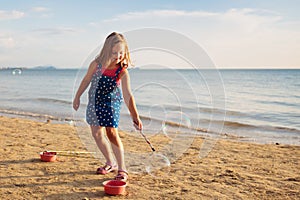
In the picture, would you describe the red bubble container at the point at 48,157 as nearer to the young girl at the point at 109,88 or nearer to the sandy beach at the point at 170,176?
the sandy beach at the point at 170,176

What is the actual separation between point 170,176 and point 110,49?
175 centimetres

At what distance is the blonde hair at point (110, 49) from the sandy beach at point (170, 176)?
1.39m

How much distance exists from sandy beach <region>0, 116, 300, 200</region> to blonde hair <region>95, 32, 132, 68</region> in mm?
1392

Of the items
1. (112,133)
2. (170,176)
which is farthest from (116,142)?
(170,176)

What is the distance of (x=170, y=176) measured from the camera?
4277mm

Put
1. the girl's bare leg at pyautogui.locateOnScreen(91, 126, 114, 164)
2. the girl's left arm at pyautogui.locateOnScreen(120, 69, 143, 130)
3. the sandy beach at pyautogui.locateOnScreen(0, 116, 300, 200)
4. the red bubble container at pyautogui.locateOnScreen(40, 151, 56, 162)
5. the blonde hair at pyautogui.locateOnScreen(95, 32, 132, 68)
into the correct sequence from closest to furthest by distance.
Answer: the sandy beach at pyautogui.locateOnScreen(0, 116, 300, 200) < the blonde hair at pyautogui.locateOnScreen(95, 32, 132, 68) < the girl's left arm at pyautogui.locateOnScreen(120, 69, 143, 130) < the girl's bare leg at pyautogui.locateOnScreen(91, 126, 114, 164) < the red bubble container at pyautogui.locateOnScreen(40, 151, 56, 162)

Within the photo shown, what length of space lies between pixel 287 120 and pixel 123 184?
31.6ft

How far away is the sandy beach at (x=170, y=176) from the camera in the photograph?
3.62 metres

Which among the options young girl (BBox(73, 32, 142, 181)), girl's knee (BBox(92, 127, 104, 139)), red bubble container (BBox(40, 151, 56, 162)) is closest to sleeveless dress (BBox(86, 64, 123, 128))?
young girl (BBox(73, 32, 142, 181))

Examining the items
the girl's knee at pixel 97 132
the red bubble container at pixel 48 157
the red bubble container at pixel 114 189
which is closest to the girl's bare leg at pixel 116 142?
the girl's knee at pixel 97 132

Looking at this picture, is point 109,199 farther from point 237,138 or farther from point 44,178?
point 237,138

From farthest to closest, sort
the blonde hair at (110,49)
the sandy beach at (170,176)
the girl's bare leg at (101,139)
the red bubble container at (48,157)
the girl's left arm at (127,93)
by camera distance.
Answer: the red bubble container at (48,157) → the girl's bare leg at (101,139) → the girl's left arm at (127,93) → the blonde hair at (110,49) → the sandy beach at (170,176)

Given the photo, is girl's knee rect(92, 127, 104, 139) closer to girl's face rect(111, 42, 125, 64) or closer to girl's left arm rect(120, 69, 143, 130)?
girl's left arm rect(120, 69, 143, 130)

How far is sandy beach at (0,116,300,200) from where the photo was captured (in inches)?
142
